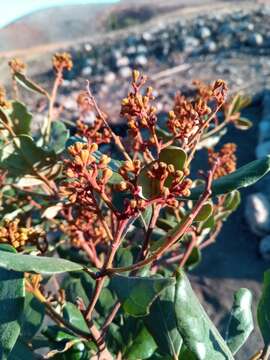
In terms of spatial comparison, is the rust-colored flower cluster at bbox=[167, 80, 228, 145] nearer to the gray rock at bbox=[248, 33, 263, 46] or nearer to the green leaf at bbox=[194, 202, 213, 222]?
the green leaf at bbox=[194, 202, 213, 222]

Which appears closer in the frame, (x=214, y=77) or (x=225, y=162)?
(x=225, y=162)

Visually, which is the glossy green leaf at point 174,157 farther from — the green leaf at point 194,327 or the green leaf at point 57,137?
the green leaf at point 57,137

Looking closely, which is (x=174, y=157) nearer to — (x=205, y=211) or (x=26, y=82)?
(x=205, y=211)

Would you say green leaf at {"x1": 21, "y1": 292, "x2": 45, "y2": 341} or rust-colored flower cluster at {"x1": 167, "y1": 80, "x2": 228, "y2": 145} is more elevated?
rust-colored flower cluster at {"x1": 167, "y1": 80, "x2": 228, "y2": 145}

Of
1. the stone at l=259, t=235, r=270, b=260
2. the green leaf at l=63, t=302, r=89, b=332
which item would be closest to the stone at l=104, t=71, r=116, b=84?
the stone at l=259, t=235, r=270, b=260

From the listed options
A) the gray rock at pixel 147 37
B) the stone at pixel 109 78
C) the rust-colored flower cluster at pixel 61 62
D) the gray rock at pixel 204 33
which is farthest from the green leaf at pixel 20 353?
the gray rock at pixel 147 37

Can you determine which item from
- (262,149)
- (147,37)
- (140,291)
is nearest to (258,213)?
(262,149)

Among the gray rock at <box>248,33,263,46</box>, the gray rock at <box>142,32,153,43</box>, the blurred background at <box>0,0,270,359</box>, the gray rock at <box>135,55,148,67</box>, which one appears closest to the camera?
the blurred background at <box>0,0,270,359</box>

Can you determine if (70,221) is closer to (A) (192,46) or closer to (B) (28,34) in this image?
(A) (192,46)
